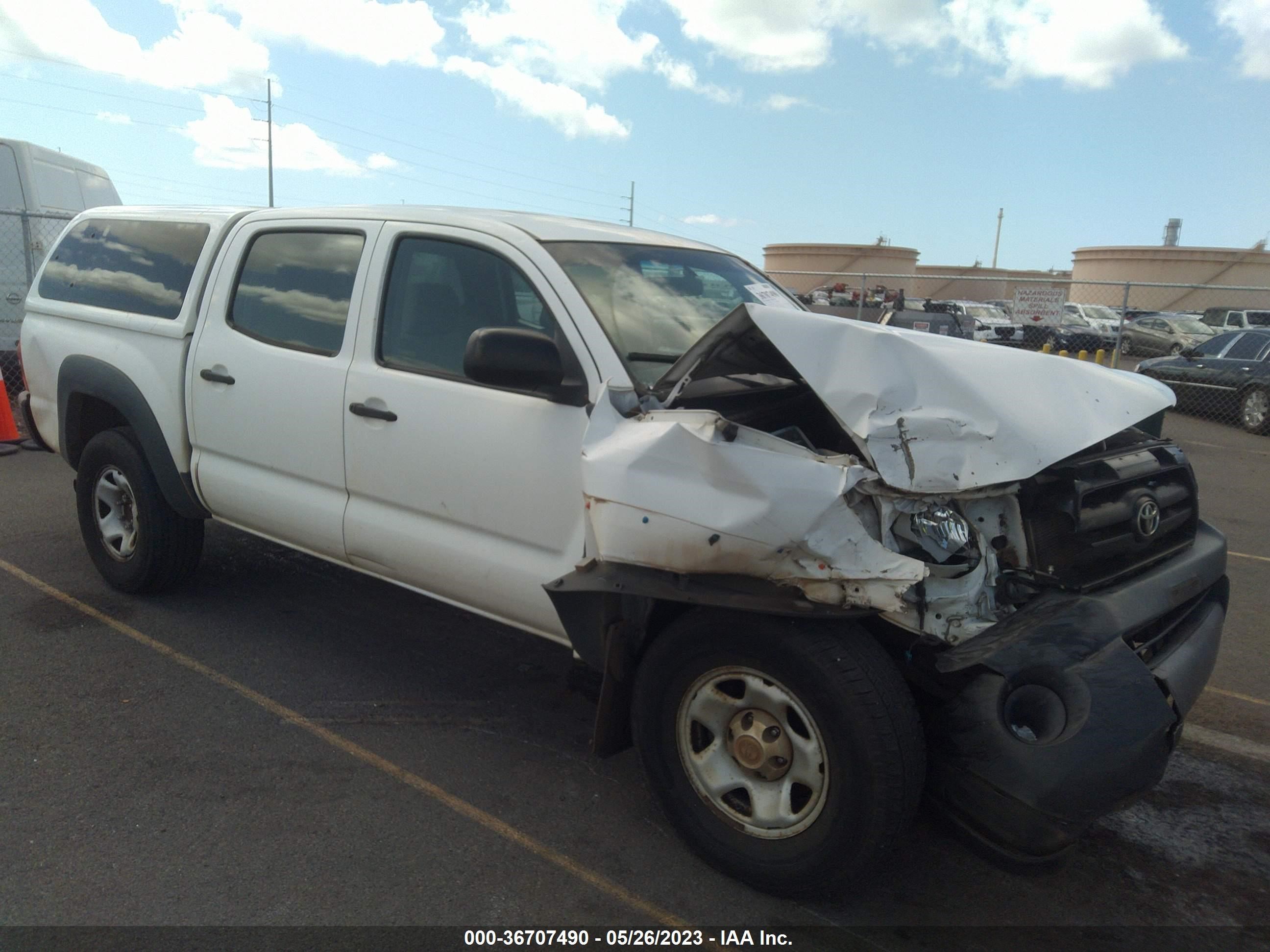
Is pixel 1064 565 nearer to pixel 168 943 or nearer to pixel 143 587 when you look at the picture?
pixel 168 943

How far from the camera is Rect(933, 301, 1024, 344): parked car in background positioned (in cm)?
2027

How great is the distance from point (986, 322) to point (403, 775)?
2764 centimetres

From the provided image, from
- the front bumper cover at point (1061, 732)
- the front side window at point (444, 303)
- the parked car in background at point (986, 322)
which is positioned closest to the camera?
the front bumper cover at point (1061, 732)

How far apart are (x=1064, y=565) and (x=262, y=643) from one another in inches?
143

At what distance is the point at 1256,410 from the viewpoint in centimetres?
1337

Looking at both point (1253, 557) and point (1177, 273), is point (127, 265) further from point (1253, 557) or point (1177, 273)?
point (1177, 273)

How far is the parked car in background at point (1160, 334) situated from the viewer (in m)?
26.2

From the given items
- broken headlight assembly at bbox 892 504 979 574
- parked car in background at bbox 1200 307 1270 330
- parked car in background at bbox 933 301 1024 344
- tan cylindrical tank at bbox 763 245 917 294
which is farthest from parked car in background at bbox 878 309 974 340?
tan cylindrical tank at bbox 763 245 917 294

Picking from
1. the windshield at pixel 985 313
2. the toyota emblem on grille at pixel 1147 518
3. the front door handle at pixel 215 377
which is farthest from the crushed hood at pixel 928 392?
the windshield at pixel 985 313

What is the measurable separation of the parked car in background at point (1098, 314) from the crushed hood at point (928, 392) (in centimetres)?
2766

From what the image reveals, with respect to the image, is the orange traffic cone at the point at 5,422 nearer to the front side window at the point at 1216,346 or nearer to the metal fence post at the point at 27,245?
the metal fence post at the point at 27,245

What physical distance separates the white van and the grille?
1000cm

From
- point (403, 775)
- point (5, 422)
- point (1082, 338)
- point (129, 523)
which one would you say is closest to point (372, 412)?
point (403, 775)

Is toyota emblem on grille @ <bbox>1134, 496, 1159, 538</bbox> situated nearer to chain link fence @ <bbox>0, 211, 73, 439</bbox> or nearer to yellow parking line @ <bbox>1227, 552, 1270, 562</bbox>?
yellow parking line @ <bbox>1227, 552, 1270, 562</bbox>
